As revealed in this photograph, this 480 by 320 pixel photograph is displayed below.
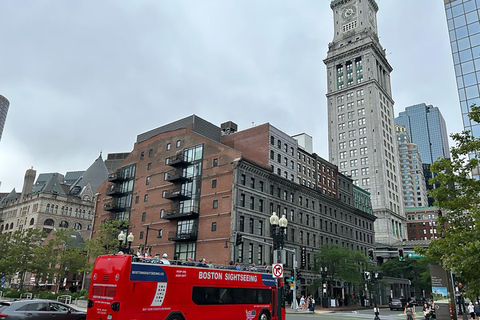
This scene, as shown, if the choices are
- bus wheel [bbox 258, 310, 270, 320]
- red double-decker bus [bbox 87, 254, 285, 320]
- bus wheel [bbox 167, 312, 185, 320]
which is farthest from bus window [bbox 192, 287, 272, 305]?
bus wheel [bbox 167, 312, 185, 320]

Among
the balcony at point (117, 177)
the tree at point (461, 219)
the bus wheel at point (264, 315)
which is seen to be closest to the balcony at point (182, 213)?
the balcony at point (117, 177)

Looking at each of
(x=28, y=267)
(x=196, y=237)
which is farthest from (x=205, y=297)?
(x=28, y=267)

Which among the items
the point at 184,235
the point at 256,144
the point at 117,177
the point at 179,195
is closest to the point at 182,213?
the point at 179,195

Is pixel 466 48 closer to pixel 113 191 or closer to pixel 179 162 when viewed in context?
pixel 179 162

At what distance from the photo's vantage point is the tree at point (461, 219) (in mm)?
14891

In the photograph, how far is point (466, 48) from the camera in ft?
201

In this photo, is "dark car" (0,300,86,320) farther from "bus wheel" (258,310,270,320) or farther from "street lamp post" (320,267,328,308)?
"street lamp post" (320,267,328,308)

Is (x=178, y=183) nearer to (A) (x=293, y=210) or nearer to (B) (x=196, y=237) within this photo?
(B) (x=196, y=237)

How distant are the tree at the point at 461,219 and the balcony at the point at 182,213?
3767 centimetres

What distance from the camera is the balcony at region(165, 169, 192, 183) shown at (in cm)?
5551

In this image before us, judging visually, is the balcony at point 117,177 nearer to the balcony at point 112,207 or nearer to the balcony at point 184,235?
the balcony at point 112,207

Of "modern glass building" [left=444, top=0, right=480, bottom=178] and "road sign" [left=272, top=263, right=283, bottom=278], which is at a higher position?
"modern glass building" [left=444, top=0, right=480, bottom=178]

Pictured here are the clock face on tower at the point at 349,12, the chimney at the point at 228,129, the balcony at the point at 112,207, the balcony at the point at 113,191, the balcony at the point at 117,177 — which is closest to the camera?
the balcony at the point at 112,207

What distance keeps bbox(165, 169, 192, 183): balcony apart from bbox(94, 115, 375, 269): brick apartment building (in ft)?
0.49
